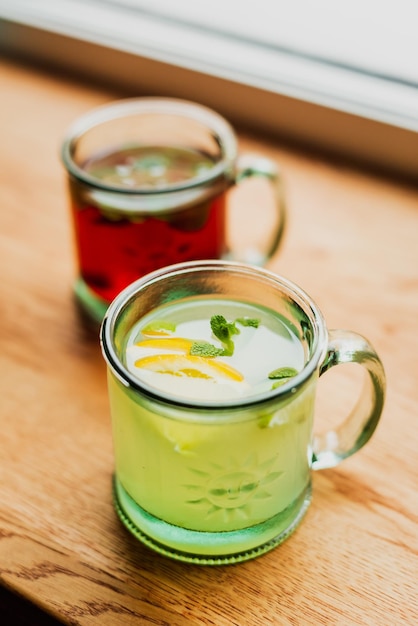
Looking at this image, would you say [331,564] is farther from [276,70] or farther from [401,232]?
[276,70]

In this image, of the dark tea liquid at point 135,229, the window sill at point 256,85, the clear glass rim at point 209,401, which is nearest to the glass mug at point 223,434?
the clear glass rim at point 209,401

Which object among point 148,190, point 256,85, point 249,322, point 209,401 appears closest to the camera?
point 209,401

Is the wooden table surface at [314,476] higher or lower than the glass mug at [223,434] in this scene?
lower

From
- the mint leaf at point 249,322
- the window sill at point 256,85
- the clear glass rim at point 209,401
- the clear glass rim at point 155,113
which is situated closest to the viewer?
the clear glass rim at point 209,401

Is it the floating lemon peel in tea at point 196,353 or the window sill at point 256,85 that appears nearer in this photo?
the floating lemon peel in tea at point 196,353

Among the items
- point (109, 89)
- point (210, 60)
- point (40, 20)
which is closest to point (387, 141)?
point (210, 60)

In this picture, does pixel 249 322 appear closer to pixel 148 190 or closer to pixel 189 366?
pixel 189 366

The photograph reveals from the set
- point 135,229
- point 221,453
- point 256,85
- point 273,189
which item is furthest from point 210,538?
point 256,85

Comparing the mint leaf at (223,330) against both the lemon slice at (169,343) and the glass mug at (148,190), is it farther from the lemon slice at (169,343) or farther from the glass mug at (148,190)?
the glass mug at (148,190)

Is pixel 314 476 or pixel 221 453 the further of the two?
pixel 314 476
